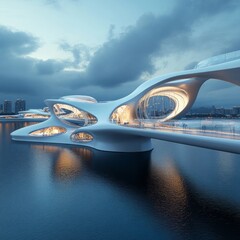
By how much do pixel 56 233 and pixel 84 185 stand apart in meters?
5.27

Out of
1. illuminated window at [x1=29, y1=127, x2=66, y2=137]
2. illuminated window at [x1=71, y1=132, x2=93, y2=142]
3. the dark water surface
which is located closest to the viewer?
the dark water surface

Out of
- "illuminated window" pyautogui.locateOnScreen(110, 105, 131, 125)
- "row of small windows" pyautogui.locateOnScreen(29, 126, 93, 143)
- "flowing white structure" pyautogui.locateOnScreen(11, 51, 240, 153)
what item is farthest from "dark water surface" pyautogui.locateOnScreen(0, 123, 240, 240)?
"row of small windows" pyautogui.locateOnScreen(29, 126, 93, 143)

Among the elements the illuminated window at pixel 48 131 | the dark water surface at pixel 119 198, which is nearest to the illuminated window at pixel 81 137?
the illuminated window at pixel 48 131

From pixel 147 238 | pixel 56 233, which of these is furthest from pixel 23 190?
pixel 147 238

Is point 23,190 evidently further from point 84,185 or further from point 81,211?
point 81,211

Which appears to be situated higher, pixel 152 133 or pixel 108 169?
pixel 152 133

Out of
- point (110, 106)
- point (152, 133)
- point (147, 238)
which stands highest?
point (110, 106)

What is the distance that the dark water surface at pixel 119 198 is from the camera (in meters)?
8.97

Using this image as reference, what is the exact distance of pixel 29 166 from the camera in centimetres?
1850

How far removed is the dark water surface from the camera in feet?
29.4

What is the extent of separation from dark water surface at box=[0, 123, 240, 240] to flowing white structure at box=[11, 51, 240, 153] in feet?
9.35

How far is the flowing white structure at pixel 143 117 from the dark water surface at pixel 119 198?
285 centimetres

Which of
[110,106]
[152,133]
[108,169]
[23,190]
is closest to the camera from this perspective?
[23,190]

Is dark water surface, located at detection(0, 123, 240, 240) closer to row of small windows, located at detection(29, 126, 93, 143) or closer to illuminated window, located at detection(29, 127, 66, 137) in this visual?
row of small windows, located at detection(29, 126, 93, 143)
